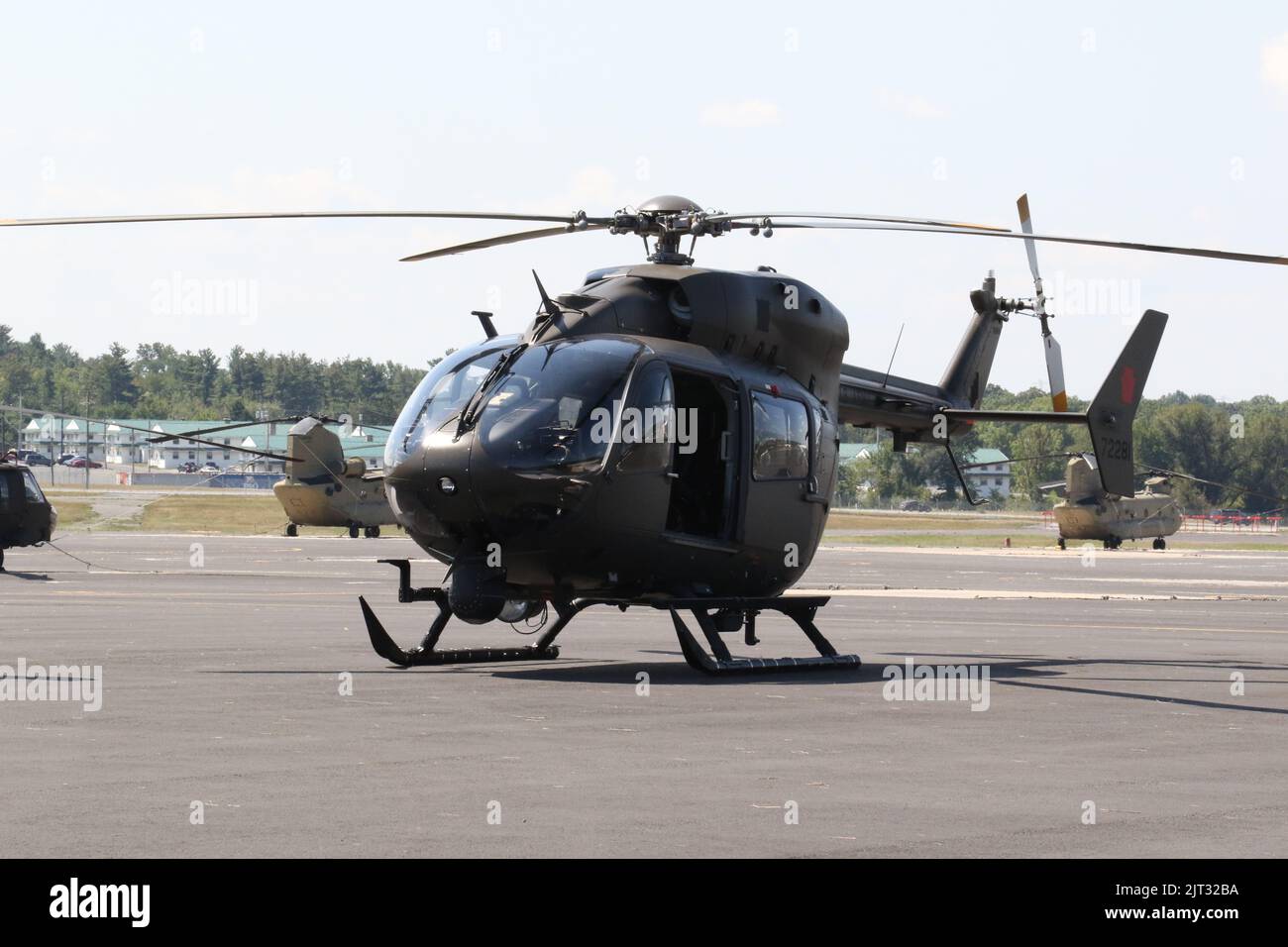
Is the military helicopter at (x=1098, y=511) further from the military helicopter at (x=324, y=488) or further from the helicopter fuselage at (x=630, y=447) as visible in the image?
the helicopter fuselage at (x=630, y=447)

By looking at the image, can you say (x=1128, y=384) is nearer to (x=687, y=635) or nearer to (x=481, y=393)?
(x=687, y=635)

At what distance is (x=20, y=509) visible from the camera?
39906 millimetres

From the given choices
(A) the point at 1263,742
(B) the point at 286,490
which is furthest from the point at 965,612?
(B) the point at 286,490

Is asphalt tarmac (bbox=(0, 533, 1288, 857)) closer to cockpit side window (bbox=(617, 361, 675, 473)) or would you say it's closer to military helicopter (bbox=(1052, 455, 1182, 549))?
cockpit side window (bbox=(617, 361, 675, 473))

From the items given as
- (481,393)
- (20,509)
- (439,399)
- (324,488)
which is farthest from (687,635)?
(324,488)

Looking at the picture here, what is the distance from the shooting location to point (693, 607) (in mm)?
17297

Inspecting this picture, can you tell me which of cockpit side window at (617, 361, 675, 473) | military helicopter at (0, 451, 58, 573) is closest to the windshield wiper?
cockpit side window at (617, 361, 675, 473)

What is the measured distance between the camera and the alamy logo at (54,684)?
14141 mm

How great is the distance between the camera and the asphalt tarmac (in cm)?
839

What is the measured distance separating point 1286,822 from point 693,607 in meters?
8.86
